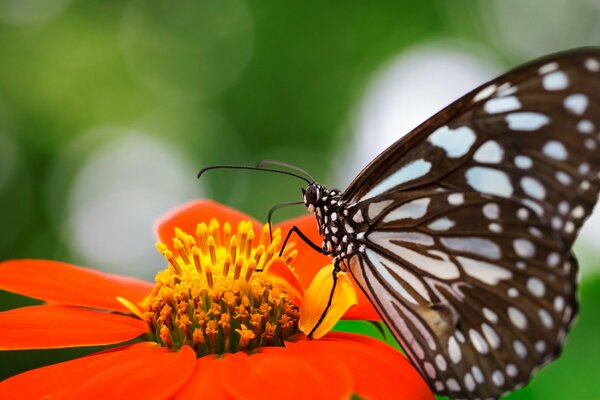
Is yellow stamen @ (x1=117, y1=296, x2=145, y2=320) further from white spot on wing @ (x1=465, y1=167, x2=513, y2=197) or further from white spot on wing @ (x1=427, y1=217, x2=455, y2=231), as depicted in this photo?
white spot on wing @ (x1=465, y1=167, x2=513, y2=197)

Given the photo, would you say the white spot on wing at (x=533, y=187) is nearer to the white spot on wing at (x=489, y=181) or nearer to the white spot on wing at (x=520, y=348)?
the white spot on wing at (x=489, y=181)

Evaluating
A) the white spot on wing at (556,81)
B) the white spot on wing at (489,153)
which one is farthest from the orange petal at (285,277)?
the white spot on wing at (556,81)

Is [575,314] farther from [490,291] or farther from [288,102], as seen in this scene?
[288,102]

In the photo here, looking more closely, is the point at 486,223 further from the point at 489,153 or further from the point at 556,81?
the point at 556,81

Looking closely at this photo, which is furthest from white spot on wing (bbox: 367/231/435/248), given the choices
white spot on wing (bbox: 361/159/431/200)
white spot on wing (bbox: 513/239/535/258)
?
white spot on wing (bbox: 513/239/535/258)

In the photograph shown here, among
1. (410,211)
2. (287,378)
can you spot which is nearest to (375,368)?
(287,378)
